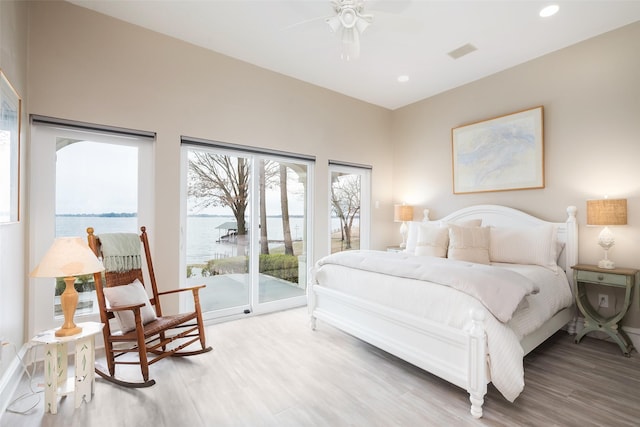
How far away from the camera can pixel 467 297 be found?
197cm

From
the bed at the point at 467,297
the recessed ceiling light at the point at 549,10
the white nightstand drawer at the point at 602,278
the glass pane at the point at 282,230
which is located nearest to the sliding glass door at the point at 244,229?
the glass pane at the point at 282,230

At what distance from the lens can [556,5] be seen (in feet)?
8.52

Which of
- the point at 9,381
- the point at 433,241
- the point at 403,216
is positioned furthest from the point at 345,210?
the point at 9,381

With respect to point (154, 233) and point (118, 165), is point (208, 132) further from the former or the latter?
point (154, 233)

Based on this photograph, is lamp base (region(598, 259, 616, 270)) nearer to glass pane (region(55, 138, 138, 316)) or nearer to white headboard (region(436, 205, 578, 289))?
white headboard (region(436, 205, 578, 289))

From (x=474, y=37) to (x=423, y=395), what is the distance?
3.26 metres

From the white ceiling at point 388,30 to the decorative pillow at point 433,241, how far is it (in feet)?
6.40

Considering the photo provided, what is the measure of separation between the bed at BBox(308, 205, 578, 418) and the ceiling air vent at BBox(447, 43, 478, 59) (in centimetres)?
182

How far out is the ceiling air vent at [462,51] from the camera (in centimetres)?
323

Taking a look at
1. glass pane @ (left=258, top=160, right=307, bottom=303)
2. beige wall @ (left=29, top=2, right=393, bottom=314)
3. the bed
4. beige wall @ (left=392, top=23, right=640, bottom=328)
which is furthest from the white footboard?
beige wall @ (left=392, top=23, right=640, bottom=328)

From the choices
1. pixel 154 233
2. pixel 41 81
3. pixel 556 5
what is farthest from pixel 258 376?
pixel 556 5

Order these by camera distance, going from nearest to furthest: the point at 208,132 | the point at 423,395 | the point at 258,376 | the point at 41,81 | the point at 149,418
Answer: the point at 149,418 < the point at 423,395 < the point at 258,376 < the point at 41,81 < the point at 208,132

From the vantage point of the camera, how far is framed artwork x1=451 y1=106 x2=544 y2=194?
3.49m

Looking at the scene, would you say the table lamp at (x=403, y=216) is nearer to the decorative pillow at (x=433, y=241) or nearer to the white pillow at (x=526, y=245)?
the decorative pillow at (x=433, y=241)
